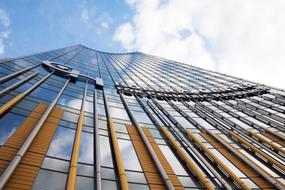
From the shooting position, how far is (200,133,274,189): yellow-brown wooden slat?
15617 mm

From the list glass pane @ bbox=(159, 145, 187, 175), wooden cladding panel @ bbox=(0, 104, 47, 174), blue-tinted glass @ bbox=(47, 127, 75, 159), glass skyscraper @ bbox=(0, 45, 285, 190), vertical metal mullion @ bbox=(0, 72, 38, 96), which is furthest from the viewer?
vertical metal mullion @ bbox=(0, 72, 38, 96)

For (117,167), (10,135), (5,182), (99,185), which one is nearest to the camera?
(5,182)

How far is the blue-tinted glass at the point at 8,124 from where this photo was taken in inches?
525

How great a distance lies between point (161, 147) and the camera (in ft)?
60.3

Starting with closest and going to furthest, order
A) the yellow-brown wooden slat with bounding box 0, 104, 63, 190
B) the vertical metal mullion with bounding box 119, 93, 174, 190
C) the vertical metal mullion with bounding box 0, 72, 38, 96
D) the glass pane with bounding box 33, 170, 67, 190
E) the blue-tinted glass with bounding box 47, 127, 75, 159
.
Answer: the yellow-brown wooden slat with bounding box 0, 104, 63, 190, the glass pane with bounding box 33, 170, 67, 190, the vertical metal mullion with bounding box 119, 93, 174, 190, the blue-tinted glass with bounding box 47, 127, 75, 159, the vertical metal mullion with bounding box 0, 72, 38, 96

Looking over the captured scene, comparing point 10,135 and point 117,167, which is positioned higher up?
point 10,135

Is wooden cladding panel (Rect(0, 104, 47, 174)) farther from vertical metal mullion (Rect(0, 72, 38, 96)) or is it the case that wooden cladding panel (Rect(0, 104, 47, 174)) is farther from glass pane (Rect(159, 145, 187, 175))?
glass pane (Rect(159, 145, 187, 175))

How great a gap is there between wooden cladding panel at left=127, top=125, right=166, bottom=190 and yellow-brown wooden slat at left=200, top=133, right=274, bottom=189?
5.59 m

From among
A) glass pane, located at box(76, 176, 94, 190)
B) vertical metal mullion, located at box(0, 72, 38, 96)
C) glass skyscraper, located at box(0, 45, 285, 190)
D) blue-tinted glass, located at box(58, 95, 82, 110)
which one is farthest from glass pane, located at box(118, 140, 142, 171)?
vertical metal mullion, located at box(0, 72, 38, 96)

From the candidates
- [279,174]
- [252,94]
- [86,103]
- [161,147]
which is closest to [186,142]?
[161,147]

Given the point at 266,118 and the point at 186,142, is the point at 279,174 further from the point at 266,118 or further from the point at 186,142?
the point at 266,118

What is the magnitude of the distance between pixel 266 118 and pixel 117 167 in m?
18.4

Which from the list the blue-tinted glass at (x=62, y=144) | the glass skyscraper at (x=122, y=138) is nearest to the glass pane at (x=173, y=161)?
the glass skyscraper at (x=122, y=138)

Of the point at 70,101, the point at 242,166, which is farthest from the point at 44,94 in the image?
the point at 242,166
